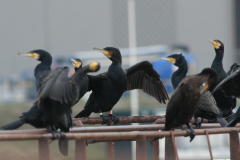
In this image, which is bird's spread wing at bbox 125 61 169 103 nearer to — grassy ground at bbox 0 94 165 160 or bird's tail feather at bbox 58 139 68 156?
bird's tail feather at bbox 58 139 68 156

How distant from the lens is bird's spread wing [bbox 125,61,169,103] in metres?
6.25

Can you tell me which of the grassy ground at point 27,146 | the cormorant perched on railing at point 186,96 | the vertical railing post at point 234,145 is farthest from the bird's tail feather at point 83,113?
the grassy ground at point 27,146

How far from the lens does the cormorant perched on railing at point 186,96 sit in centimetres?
382

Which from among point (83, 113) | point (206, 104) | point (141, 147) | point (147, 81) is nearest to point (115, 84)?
point (83, 113)

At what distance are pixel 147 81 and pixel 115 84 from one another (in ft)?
3.19

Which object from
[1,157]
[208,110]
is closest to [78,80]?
[208,110]

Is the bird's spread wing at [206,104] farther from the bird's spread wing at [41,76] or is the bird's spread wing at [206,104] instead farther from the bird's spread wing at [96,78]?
the bird's spread wing at [41,76]

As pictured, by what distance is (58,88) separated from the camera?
3.39 metres

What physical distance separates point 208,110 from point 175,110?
0.96 metres

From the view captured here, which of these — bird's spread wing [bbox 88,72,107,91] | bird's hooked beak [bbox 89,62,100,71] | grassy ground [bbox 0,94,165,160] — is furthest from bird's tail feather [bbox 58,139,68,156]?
grassy ground [bbox 0,94,165,160]

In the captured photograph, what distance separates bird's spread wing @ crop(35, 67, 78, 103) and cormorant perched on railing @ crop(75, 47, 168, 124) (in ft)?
5.45

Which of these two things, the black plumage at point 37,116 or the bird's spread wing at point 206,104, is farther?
the bird's spread wing at point 206,104

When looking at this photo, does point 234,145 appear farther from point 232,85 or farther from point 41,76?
point 41,76

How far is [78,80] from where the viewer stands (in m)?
3.67
